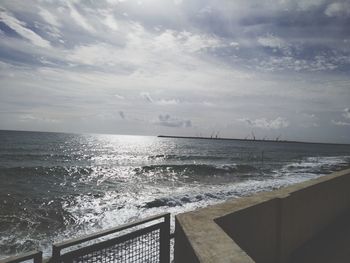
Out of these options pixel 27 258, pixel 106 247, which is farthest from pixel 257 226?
pixel 27 258

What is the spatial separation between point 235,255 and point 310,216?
3.57 metres

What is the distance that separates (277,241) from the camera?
4125 millimetres

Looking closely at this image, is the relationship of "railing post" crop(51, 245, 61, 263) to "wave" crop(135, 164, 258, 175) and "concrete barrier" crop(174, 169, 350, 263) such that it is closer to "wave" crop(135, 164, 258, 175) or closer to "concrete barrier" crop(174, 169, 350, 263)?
"concrete barrier" crop(174, 169, 350, 263)

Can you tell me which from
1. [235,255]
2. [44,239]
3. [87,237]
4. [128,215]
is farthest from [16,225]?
[235,255]

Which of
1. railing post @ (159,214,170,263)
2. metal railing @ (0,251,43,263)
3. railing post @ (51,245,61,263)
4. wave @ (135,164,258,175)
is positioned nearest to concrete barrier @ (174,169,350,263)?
railing post @ (159,214,170,263)

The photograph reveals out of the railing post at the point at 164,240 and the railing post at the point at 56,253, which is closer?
the railing post at the point at 56,253

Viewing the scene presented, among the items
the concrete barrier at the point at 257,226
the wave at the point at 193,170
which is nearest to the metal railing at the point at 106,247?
the concrete barrier at the point at 257,226

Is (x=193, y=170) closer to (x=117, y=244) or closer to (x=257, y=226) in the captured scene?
(x=257, y=226)

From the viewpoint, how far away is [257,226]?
3.68 metres

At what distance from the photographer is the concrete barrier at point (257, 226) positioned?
246 centimetres

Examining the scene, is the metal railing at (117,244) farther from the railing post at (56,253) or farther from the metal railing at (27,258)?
the metal railing at (27,258)

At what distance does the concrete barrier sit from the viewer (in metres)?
2.46

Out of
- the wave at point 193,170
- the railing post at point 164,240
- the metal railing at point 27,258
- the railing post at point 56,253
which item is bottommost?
the wave at point 193,170

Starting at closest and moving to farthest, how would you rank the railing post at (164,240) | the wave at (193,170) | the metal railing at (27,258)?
1. the metal railing at (27,258)
2. the railing post at (164,240)
3. the wave at (193,170)
